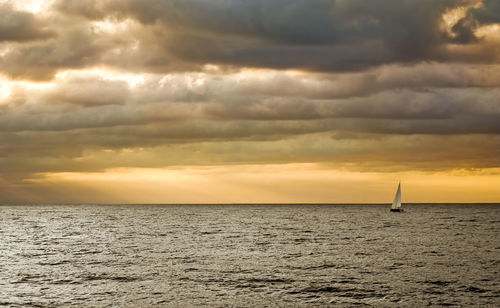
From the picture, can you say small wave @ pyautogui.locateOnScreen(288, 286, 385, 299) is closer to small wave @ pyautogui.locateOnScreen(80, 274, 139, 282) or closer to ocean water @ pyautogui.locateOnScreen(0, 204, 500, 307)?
ocean water @ pyautogui.locateOnScreen(0, 204, 500, 307)

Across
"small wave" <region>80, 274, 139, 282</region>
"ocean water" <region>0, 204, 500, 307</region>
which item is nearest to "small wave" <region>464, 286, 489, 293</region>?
"ocean water" <region>0, 204, 500, 307</region>

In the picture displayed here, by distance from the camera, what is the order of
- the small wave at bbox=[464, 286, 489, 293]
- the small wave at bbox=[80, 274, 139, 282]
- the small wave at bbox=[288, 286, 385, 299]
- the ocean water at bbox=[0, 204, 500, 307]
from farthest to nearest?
the small wave at bbox=[80, 274, 139, 282] → the small wave at bbox=[464, 286, 489, 293] → the small wave at bbox=[288, 286, 385, 299] → the ocean water at bbox=[0, 204, 500, 307]

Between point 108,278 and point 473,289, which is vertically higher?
point 473,289

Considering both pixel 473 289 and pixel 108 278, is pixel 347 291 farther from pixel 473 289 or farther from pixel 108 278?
pixel 108 278

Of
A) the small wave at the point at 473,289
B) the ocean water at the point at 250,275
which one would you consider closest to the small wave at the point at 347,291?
the ocean water at the point at 250,275

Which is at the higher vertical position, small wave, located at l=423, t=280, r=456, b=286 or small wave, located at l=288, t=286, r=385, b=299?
small wave, located at l=423, t=280, r=456, b=286

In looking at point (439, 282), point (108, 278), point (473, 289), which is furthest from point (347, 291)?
point (108, 278)

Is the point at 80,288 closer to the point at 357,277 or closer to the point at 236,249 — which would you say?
the point at 357,277

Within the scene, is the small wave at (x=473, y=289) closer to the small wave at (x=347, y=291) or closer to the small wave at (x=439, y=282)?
the small wave at (x=439, y=282)

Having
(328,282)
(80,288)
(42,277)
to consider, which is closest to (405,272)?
(328,282)

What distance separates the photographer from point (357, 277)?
5331cm

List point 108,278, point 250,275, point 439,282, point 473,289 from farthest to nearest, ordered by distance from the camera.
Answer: point 250,275 < point 108,278 < point 439,282 < point 473,289

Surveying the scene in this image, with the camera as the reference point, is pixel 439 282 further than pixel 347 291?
Yes

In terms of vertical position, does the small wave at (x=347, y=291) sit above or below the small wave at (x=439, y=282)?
below
